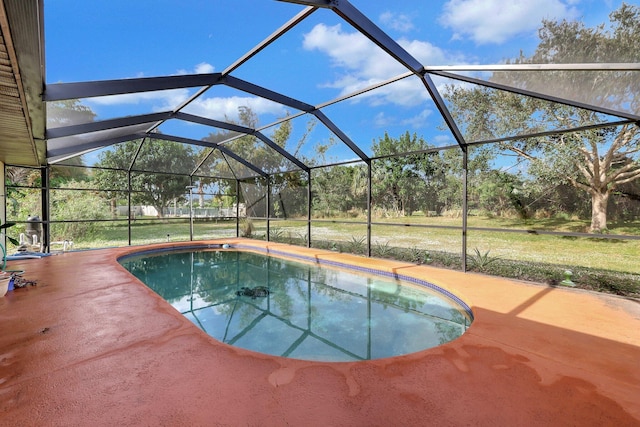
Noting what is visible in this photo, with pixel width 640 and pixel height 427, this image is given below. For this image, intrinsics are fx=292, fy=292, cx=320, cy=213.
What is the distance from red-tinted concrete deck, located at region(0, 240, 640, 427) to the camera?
1829mm

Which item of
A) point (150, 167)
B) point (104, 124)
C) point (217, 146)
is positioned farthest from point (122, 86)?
point (150, 167)

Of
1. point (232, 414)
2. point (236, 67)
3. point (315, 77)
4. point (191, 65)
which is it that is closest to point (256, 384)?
point (232, 414)

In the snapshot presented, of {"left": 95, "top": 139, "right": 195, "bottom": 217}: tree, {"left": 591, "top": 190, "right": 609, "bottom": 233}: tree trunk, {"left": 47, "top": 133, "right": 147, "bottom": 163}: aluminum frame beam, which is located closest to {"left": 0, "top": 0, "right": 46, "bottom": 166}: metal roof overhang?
{"left": 47, "top": 133, "right": 147, "bottom": 163}: aluminum frame beam

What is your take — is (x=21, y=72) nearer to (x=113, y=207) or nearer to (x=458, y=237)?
(x=458, y=237)

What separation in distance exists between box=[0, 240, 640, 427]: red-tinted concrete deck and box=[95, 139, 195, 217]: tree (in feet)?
22.8

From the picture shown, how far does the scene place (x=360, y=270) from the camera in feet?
22.6

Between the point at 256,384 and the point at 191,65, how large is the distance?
4.81 meters

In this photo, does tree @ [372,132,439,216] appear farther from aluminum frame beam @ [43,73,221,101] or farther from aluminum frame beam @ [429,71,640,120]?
aluminum frame beam @ [43,73,221,101]

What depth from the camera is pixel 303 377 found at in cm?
226

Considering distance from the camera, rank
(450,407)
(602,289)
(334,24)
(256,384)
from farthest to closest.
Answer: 1. (602,289)
2. (334,24)
3. (256,384)
4. (450,407)

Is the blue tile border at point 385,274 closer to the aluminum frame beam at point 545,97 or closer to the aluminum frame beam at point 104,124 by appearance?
the aluminum frame beam at point 545,97

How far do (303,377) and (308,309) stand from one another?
2.87 m

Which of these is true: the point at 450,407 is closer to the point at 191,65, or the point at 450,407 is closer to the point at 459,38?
the point at 459,38

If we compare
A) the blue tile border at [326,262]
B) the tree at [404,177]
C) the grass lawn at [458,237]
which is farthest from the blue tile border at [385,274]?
the tree at [404,177]
